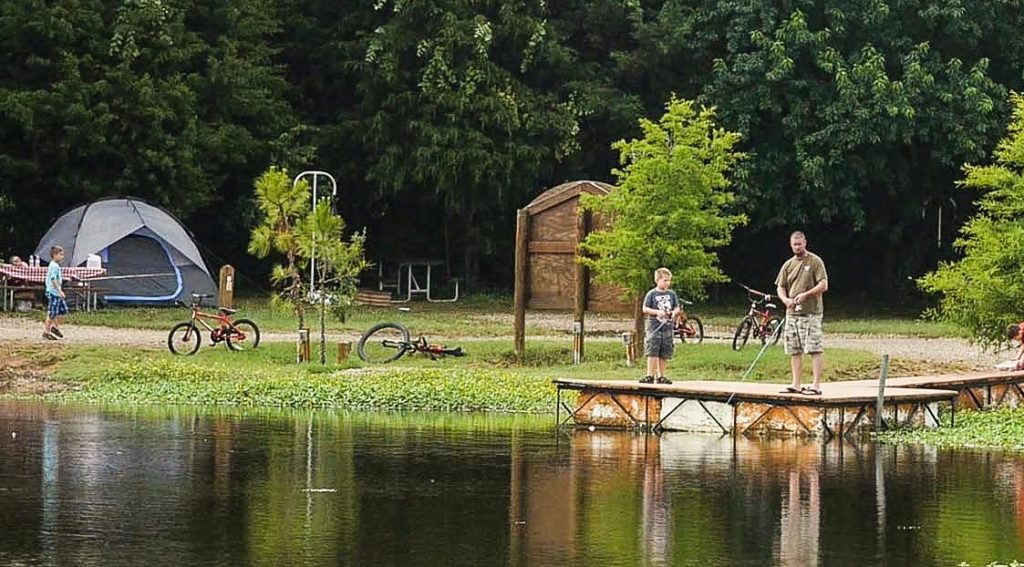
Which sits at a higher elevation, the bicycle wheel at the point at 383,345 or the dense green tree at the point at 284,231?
the dense green tree at the point at 284,231

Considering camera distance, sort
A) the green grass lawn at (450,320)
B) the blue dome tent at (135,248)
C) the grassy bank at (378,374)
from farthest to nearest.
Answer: the blue dome tent at (135,248) → the green grass lawn at (450,320) → the grassy bank at (378,374)

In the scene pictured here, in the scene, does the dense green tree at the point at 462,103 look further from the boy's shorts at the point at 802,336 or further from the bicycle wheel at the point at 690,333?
the boy's shorts at the point at 802,336

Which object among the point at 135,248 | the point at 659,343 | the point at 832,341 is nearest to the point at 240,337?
the point at 659,343

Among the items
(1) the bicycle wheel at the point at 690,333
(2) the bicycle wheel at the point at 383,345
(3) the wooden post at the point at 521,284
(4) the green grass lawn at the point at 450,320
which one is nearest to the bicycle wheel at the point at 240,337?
(4) the green grass lawn at the point at 450,320

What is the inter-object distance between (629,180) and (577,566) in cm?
1679

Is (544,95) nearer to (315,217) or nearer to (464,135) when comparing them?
(464,135)

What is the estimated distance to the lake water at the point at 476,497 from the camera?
12672 mm

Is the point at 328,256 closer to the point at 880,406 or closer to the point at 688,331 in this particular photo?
the point at 688,331

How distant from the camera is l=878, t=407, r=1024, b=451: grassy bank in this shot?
20453mm

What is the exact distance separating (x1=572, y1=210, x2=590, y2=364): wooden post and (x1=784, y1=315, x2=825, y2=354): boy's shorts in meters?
8.19

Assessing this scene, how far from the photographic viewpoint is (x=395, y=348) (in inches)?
1166

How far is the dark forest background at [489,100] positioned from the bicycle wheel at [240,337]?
1159 centimetres

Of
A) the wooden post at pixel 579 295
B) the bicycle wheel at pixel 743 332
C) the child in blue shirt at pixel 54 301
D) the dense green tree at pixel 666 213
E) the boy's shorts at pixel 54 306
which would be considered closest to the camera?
the dense green tree at pixel 666 213

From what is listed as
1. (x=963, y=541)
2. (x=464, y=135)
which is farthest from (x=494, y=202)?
(x=963, y=541)
